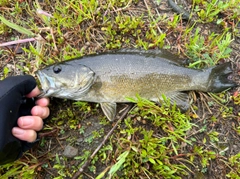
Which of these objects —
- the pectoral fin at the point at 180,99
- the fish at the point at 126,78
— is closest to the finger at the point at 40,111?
the fish at the point at 126,78

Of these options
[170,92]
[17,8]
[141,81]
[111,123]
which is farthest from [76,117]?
[17,8]

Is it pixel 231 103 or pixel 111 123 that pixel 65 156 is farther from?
pixel 231 103

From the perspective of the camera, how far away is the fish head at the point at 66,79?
362cm

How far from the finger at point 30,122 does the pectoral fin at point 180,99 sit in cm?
175

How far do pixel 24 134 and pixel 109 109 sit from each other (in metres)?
1.12

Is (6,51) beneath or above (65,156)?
above

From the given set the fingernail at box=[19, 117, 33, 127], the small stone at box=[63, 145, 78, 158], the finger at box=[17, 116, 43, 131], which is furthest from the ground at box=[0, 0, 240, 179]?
the fingernail at box=[19, 117, 33, 127]

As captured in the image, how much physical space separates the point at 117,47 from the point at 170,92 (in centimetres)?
104

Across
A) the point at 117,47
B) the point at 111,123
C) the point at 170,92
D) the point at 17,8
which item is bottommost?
the point at 111,123

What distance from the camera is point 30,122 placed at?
11.6 ft

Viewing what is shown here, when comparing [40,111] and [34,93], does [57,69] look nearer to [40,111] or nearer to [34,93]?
[34,93]

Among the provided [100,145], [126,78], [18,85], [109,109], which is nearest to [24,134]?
[18,85]

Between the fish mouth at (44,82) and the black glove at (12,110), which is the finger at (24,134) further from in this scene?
the fish mouth at (44,82)

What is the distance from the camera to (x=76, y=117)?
3938mm
